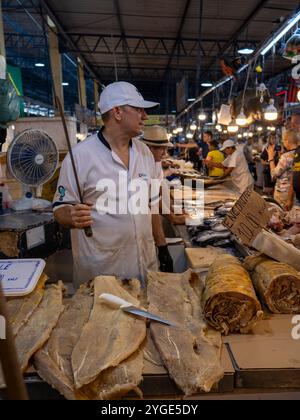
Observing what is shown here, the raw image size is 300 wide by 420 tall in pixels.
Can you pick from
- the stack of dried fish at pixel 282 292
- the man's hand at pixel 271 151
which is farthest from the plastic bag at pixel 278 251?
the man's hand at pixel 271 151

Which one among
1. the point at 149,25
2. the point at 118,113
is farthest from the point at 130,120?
the point at 149,25

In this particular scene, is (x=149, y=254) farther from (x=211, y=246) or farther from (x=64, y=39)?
(x=64, y=39)

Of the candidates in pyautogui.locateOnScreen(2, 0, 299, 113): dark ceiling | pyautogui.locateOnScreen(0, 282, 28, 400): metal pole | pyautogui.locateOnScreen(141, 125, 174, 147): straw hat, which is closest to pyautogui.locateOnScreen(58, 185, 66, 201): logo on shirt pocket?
pyautogui.locateOnScreen(0, 282, 28, 400): metal pole

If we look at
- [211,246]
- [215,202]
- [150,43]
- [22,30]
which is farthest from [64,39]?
[211,246]

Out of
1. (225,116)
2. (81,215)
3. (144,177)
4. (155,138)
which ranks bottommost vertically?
(81,215)

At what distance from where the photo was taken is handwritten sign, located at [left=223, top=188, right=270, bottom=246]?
96.6 inches

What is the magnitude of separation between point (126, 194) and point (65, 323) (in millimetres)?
1298

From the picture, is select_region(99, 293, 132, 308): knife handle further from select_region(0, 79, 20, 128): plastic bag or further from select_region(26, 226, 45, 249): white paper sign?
select_region(0, 79, 20, 128): plastic bag

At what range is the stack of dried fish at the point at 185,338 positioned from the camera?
1.46 meters

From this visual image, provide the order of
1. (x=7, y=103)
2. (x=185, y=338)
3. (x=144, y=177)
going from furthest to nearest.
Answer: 1. (x=7, y=103)
2. (x=144, y=177)
3. (x=185, y=338)

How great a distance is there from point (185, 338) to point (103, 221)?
4.67 ft

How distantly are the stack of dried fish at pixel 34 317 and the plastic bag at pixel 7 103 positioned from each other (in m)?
2.44

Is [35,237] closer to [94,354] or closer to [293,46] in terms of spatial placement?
[94,354]

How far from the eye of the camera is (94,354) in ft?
4.94
